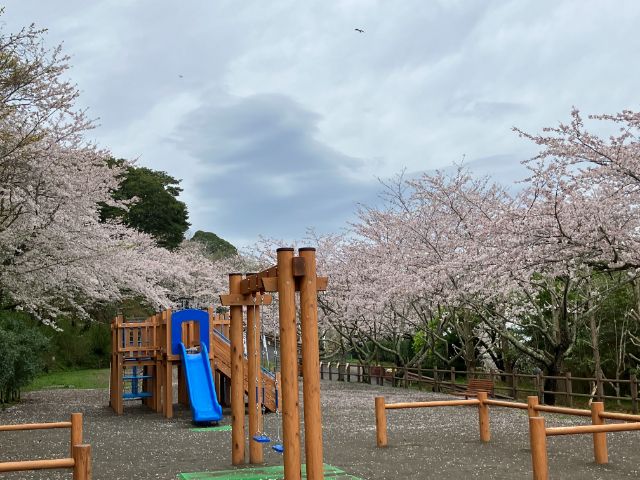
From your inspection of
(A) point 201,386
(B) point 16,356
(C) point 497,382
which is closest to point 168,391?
(A) point 201,386

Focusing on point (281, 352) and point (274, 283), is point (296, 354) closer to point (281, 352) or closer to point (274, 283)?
point (281, 352)

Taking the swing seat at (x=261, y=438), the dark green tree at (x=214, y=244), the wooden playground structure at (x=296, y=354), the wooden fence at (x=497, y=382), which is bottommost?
the wooden fence at (x=497, y=382)

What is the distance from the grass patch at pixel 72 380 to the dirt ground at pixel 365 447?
719 centimetres

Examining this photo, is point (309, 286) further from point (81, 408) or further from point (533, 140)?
point (81, 408)

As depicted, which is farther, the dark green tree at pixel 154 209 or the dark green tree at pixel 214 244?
the dark green tree at pixel 214 244

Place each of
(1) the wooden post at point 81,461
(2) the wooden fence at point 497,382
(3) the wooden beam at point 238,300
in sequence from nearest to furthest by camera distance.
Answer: (1) the wooden post at point 81,461, (3) the wooden beam at point 238,300, (2) the wooden fence at point 497,382

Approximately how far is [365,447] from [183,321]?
5.51m

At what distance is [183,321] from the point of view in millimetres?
13203

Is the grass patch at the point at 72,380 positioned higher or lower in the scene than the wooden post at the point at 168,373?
lower

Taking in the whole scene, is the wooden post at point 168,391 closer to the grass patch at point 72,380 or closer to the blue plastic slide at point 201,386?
the blue plastic slide at point 201,386

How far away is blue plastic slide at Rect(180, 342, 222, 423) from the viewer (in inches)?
457

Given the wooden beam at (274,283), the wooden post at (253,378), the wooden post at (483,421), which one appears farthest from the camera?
the wooden post at (483,421)

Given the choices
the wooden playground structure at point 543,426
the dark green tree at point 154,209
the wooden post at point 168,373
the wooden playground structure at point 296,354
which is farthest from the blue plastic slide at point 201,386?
the dark green tree at point 154,209

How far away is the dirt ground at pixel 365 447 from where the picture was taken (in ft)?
24.1
